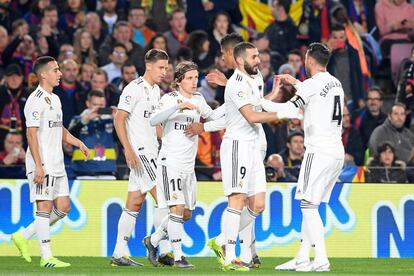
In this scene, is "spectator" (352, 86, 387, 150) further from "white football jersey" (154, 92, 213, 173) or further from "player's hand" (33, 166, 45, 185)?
"player's hand" (33, 166, 45, 185)

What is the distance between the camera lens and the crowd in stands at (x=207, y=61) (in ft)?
60.6

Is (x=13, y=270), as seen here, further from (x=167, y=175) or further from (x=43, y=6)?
(x=43, y=6)

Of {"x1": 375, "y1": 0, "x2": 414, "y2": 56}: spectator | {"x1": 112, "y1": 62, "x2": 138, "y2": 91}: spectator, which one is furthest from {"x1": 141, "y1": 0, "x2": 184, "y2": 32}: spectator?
{"x1": 375, "y1": 0, "x2": 414, "y2": 56}: spectator

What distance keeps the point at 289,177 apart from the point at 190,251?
167 cm

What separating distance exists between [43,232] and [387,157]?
5.79 m

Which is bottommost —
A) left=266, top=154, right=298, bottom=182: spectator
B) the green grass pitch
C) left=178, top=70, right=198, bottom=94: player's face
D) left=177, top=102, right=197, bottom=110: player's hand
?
the green grass pitch

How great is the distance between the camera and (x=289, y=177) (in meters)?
17.6

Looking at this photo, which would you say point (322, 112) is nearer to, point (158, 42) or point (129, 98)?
point (129, 98)

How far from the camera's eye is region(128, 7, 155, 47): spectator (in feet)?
73.6

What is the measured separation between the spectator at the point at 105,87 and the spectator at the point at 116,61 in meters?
0.84

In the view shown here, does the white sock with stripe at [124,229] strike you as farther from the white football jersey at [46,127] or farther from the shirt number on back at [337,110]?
the shirt number on back at [337,110]

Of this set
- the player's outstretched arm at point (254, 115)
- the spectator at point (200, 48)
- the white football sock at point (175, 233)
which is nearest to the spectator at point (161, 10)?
the spectator at point (200, 48)

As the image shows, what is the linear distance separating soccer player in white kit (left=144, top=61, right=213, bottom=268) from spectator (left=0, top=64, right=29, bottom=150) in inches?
213

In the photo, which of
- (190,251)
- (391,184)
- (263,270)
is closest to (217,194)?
(190,251)
